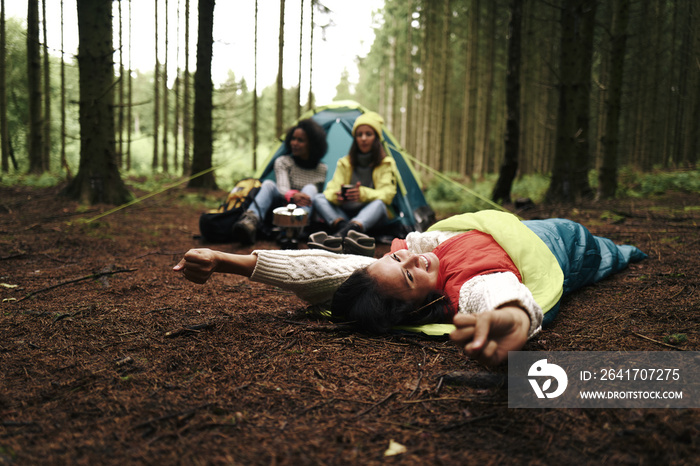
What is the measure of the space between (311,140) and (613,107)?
199 inches

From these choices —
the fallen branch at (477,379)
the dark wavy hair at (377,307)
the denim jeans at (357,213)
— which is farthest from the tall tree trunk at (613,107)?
the fallen branch at (477,379)

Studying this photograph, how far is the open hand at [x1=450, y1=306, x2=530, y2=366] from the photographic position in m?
1.37

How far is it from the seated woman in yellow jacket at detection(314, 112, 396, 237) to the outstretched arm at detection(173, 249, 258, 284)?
2.28 metres

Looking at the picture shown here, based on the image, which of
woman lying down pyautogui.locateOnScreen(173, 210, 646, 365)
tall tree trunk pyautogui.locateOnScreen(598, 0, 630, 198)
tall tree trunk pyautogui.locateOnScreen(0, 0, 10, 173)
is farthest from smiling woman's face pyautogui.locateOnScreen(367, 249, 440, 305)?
tall tree trunk pyautogui.locateOnScreen(0, 0, 10, 173)

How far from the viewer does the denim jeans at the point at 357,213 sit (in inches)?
178

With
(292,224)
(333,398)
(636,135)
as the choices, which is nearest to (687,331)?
(333,398)

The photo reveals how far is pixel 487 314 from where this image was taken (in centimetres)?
142

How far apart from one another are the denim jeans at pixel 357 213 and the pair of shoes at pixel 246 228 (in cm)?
71

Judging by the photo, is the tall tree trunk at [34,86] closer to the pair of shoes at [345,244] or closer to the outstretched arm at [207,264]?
the pair of shoes at [345,244]

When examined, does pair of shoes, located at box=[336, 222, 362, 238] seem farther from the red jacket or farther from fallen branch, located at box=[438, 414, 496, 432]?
fallen branch, located at box=[438, 414, 496, 432]

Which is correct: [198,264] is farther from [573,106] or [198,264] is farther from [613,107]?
[613,107]

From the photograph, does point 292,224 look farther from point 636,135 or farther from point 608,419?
point 636,135

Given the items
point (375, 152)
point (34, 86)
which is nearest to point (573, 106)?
point (375, 152)

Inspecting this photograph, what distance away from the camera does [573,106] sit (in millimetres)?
6527
